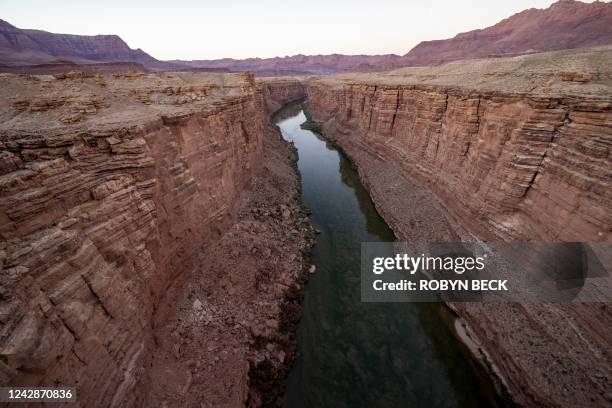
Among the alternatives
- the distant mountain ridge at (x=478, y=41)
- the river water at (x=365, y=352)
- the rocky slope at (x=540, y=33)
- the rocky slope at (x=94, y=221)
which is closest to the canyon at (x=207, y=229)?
the rocky slope at (x=94, y=221)

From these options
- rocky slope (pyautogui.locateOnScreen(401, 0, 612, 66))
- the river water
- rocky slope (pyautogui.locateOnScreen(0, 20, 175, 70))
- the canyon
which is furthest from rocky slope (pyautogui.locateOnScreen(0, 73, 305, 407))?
rocky slope (pyautogui.locateOnScreen(401, 0, 612, 66))

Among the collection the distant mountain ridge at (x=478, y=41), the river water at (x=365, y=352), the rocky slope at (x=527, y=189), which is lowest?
the river water at (x=365, y=352)

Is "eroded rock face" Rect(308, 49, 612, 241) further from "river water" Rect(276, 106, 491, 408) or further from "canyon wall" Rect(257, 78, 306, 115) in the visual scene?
"canyon wall" Rect(257, 78, 306, 115)

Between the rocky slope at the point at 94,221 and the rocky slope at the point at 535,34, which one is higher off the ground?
the rocky slope at the point at 535,34

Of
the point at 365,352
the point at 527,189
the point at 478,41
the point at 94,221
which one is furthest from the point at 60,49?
the point at 478,41

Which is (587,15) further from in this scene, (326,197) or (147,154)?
(147,154)

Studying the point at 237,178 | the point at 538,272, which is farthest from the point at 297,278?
the point at 538,272

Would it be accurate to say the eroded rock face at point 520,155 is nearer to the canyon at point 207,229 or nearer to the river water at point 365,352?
the canyon at point 207,229
